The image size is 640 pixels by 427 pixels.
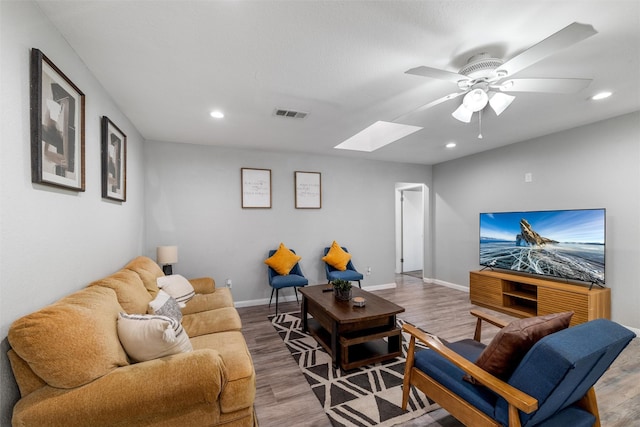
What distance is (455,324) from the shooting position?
352 centimetres

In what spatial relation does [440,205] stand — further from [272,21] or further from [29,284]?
[29,284]

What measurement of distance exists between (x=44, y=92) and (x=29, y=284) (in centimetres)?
101

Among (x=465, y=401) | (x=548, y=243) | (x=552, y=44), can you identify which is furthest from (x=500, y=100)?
(x=548, y=243)

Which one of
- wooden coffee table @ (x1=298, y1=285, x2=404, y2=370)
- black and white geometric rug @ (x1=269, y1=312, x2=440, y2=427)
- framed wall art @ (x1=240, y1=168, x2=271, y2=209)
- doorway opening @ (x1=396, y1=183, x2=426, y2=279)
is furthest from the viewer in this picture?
doorway opening @ (x1=396, y1=183, x2=426, y2=279)

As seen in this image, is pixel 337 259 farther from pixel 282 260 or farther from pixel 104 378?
pixel 104 378

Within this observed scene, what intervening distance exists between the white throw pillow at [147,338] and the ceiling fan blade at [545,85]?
2.73m

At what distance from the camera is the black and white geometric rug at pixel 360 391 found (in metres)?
1.92

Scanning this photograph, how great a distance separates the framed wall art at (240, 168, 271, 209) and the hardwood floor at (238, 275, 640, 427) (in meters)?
1.66

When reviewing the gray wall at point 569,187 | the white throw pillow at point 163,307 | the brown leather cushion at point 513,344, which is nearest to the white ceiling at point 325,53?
the gray wall at point 569,187

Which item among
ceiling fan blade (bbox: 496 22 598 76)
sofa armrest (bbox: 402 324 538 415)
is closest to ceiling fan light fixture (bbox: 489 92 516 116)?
ceiling fan blade (bbox: 496 22 598 76)

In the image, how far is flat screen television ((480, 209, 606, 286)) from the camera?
10.9 feet

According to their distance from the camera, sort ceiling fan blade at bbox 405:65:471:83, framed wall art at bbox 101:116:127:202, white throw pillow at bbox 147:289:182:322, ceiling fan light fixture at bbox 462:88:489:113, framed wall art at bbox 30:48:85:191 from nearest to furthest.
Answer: framed wall art at bbox 30:48:85:191, ceiling fan blade at bbox 405:65:471:83, ceiling fan light fixture at bbox 462:88:489:113, white throw pillow at bbox 147:289:182:322, framed wall art at bbox 101:116:127:202

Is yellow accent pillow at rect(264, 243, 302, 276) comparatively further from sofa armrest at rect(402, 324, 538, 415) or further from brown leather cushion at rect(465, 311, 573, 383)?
brown leather cushion at rect(465, 311, 573, 383)

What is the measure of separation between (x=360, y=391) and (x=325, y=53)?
2.57 meters
